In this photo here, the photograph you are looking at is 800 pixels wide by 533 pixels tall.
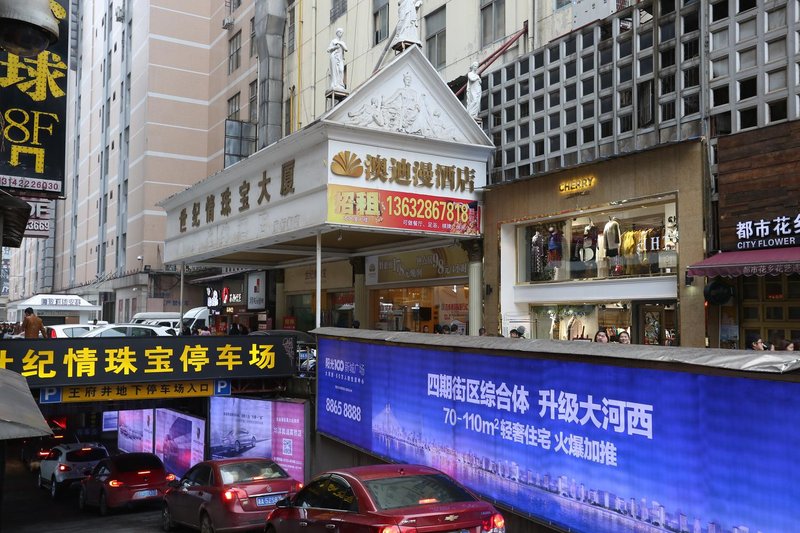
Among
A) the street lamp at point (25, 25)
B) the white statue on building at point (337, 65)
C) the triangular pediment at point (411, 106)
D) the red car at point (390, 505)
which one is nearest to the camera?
the street lamp at point (25, 25)

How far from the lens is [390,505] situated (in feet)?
25.7

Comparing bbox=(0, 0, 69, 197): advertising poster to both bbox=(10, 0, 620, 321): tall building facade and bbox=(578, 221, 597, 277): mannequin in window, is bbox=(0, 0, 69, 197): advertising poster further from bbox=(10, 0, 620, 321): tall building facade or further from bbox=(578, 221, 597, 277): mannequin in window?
bbox=(578, 221, 597, 277): mannequin in window

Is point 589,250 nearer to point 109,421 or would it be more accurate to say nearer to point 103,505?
point 103,505

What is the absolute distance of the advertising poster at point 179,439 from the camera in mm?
21031

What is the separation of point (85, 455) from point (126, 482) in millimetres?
5827

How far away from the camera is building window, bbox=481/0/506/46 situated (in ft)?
63.7

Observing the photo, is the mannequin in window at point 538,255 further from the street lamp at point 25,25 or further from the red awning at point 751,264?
the street lamp at point 25,25

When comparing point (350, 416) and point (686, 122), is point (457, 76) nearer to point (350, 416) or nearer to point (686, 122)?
point (686, 122)

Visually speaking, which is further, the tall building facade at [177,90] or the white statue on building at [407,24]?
the tall building facade at [177,90]

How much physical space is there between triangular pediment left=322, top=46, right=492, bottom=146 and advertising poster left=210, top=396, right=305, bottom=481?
262 inches

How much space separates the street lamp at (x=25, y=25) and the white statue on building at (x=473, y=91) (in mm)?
14814

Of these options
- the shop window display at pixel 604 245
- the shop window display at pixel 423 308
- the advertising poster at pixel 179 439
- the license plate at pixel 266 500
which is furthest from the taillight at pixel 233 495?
the shop window display at pixel 604 245

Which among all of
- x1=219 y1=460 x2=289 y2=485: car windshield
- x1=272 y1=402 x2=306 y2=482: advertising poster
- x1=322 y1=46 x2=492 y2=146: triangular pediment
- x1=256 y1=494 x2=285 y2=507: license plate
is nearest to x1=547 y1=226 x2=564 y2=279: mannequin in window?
x1=322 y1=46 x2=492 y2=146: triangular pediment

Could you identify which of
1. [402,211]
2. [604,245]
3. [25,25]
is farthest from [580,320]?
[25,25]
